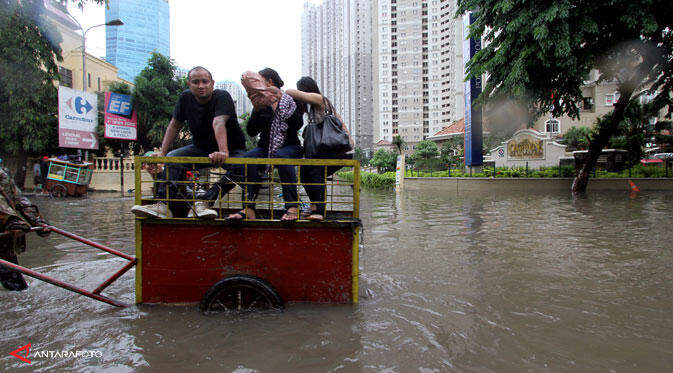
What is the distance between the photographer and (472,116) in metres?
18.0

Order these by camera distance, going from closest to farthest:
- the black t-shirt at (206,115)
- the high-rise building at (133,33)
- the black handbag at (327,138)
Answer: the black handbag at (327,138) → the black t-shirt at (206,115) → the high-rise building at (133,33)

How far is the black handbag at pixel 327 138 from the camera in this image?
2910 mm

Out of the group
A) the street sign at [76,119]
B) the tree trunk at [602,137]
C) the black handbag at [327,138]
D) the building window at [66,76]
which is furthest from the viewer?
the building window at [66,76]

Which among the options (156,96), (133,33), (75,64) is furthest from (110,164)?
(133,33)

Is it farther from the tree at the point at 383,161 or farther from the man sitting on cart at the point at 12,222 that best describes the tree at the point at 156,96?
the tree at the point at 383,161

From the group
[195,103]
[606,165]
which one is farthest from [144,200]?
[606,165]

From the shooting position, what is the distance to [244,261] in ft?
9.17

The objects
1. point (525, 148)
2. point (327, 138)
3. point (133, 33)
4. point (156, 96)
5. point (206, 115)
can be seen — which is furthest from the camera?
point (133, 33)

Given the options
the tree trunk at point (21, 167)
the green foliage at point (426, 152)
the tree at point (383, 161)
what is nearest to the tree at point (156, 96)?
the tree trunk at point (21, 167)

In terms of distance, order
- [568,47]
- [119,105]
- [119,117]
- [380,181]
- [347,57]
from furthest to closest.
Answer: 1. [347,57]
2. [380,181]
3. [119,117]
4. [119,105]
5. [568,47]

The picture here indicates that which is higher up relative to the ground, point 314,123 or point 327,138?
point 314,123

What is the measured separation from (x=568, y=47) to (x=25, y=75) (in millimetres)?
22352

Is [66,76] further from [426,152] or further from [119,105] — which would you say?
[426,152]

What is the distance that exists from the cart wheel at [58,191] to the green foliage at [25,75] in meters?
4.28
